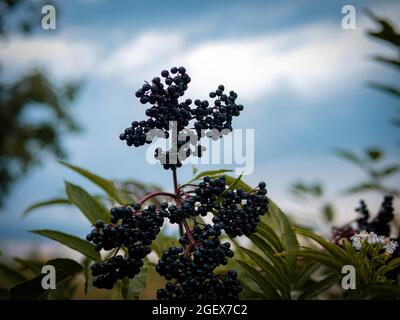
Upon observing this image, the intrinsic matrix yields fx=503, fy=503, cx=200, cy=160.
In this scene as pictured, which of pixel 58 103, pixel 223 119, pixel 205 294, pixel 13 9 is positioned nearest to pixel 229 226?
pixel 205 294

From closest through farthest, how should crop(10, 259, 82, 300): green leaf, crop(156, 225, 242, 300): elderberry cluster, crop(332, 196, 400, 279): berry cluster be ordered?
crop(156, 225, 242, 300): elderberry cluster < crop(10, 259, 82, 300): green leaf < crop(332, 196, 400, 279): berry cluster

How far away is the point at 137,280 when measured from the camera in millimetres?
1398

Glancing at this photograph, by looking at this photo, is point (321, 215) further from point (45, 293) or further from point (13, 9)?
point (13, 9)

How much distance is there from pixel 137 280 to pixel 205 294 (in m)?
0.24

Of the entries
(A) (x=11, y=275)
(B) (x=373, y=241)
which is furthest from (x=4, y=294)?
(B) (x=373, y=241)

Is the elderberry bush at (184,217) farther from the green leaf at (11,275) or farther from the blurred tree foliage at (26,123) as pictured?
the blurred tree foliage at (26,123)

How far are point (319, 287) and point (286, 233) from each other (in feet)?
0.65

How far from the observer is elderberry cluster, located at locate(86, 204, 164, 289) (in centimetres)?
124

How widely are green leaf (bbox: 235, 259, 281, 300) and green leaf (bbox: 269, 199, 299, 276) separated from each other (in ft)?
0.33

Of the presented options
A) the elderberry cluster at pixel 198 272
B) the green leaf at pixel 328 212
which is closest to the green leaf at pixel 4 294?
the elderberry cluster at pixel 198 272

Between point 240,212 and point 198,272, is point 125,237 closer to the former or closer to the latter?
point 198,272

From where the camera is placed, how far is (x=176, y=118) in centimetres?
139

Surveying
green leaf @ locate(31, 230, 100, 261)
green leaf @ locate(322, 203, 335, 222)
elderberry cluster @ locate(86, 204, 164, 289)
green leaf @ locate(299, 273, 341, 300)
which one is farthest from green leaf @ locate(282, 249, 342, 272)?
green leaf @ locate(322, 203, 335, 222)

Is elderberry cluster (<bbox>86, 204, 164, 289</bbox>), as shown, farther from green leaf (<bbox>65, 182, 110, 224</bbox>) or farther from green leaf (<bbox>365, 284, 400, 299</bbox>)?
green leaf (<bbox>365, 284, 400, 299</bbox>)
